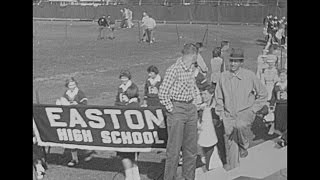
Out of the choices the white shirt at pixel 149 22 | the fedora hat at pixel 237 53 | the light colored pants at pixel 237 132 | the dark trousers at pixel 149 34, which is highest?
the white shirt at pixel 149 22

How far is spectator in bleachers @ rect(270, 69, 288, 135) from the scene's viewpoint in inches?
Result: 152

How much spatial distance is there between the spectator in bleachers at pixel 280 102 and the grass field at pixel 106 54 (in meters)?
0.19

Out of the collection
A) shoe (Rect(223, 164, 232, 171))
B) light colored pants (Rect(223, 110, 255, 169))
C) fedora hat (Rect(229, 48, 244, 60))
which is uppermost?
fedora hat (Rect(229, 48, 244, 60))

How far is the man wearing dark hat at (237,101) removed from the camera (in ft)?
12.6

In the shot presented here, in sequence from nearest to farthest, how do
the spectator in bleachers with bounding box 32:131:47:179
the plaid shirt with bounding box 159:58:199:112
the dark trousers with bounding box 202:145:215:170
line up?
the plaid shirt with bounding box 159:58:199:112
the dark trousers with bounding box 202:145:215:170
the spectator in bleachers with bounding box 32:131:47:179

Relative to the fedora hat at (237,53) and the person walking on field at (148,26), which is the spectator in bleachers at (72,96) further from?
the fedora hat at (237,53)

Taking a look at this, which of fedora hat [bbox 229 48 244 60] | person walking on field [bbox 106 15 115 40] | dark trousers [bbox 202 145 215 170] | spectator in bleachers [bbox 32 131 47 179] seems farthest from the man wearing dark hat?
spectator in bleachers [bbox 32 131 47 179]

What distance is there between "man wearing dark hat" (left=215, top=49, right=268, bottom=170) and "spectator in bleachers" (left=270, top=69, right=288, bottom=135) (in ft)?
0.21

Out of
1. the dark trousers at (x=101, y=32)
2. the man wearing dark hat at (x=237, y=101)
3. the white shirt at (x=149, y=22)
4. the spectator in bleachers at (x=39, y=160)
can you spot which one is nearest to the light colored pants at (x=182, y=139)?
the man wearing dark hat at (x=237, y=101)

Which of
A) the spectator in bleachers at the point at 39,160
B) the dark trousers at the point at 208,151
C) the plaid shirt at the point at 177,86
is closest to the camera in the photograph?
the plaid shirt at the point at 177,86

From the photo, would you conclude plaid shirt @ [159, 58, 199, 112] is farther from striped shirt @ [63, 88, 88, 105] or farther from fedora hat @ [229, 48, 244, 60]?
striped shirt @ [63, 88, 88, 105]

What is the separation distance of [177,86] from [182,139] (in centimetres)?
34
